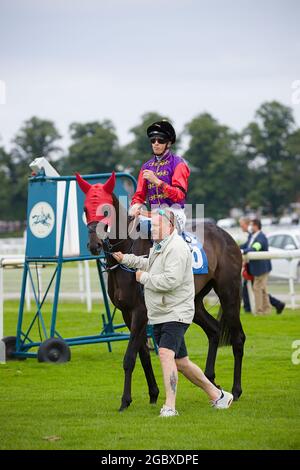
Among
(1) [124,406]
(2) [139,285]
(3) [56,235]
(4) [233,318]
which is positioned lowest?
(1) [124,406]

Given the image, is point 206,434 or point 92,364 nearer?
point 206,434

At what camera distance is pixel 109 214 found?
27.5 feet

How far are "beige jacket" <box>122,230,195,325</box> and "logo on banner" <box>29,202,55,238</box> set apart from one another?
4337mm

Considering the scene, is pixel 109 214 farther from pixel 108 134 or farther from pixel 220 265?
pixel 108 134

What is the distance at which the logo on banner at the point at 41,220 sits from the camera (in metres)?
11.7

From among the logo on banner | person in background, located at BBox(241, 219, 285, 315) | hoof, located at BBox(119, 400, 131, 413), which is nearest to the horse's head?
hoof, located at BBox(119, 400, 131, 413)

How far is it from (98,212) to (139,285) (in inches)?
31.8

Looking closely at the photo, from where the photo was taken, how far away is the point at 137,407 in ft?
27.1

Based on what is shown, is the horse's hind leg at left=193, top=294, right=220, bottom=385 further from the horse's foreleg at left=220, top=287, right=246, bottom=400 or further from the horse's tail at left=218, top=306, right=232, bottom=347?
the horse's foreleg at left=220, top=287, right=246, bottom=400

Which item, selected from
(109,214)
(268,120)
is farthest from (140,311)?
→ (268,120)

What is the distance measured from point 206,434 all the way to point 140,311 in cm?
188

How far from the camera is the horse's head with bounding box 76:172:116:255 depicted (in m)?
8.20

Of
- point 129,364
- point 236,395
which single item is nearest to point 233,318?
point 236,395

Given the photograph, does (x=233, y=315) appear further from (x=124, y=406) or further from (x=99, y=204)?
(x=99, y=204)
